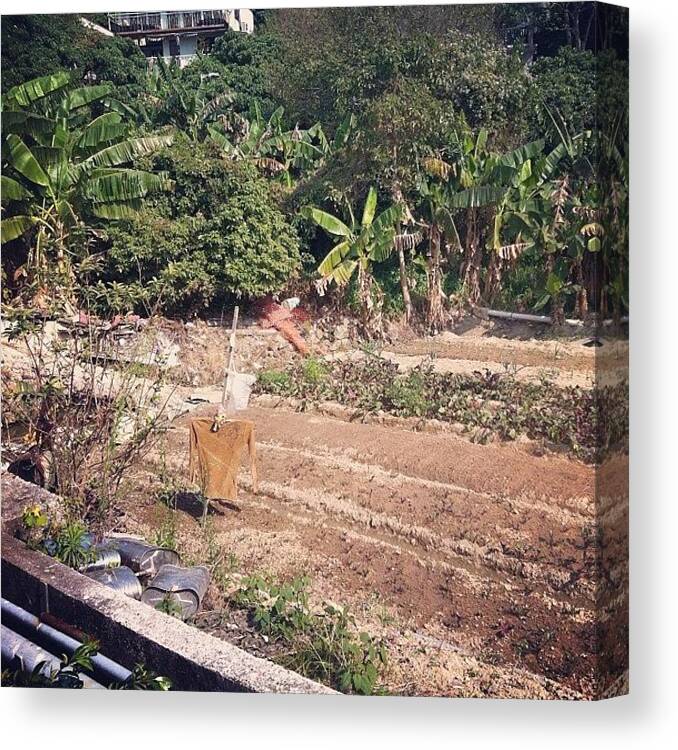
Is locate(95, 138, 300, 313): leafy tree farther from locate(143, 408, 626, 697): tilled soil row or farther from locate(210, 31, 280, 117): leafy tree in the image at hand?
locate(143, 408, 626, 697): tilled soil row

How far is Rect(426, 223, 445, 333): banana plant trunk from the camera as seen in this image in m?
5.95

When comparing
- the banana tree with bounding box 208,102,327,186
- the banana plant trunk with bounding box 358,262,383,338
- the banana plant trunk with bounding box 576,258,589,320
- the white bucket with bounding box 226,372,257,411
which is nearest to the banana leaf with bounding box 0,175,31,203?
the banana tree with bounding box 208,102,327,186

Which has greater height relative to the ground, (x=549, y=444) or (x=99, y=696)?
(x=549, y=444)

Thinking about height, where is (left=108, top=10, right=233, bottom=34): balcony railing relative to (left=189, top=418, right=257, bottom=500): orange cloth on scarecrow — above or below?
above

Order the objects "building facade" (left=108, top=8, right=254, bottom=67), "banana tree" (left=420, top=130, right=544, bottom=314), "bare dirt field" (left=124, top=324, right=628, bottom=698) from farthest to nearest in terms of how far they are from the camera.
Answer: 1. "building facade" (left=108, top=8, right=254, bottom=67)
2. "banana tree" (left=420, top=130, right=544, bottom=314)
3. "bare dirt field" (left=124, top=324, right=628, bottom=698)

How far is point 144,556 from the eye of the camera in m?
6.16

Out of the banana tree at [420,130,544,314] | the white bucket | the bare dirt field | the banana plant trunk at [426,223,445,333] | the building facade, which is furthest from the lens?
the white bucket

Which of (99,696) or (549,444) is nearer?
(549,444)

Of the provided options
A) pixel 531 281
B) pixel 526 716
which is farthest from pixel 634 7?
pixel 526 716

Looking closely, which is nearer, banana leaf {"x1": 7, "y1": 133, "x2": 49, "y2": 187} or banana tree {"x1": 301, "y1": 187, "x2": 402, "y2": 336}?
banana tree {"x1": 301, "y1": 187, "x2": 402, "y2": 336}

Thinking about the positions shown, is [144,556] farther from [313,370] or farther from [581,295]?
[581,295]

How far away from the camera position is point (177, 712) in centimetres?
600

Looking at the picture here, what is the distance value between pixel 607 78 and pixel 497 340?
54.1 inches

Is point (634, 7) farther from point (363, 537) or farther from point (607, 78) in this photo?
point (363, 537)
